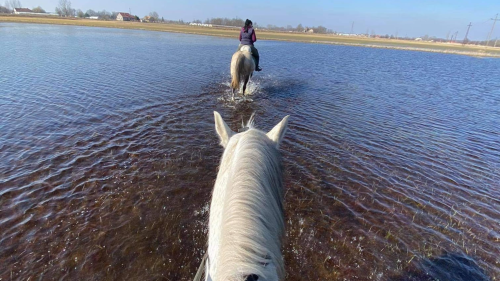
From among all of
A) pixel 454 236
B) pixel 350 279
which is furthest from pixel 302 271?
pixel 454 236

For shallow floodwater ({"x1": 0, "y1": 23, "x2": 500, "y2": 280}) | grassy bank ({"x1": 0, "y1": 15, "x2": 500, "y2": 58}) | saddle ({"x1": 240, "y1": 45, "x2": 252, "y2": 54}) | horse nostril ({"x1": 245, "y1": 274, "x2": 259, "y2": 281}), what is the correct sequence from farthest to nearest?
grassy bank ({"x1": 0, "y1": 15, "x2": 500, "y2": 58})
saddle ({"x1": 240, "y1": 45, "x2": 252, "y2": 54})
shallow floodwater ({"x1": 0, "y1": 23, "x2": 500, "y2": 280})
horse nostril ({"x1": 245, "y1": 274, "x2": 259, "y2": 281})

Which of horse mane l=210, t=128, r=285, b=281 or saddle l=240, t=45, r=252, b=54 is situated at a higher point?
saddle l=240, t=45, r=252, b=54

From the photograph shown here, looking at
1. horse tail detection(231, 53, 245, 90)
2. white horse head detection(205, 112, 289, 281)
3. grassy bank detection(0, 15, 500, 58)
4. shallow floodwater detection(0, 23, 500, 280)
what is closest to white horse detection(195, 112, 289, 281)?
white horse head detection(205, 112, 289, 281)

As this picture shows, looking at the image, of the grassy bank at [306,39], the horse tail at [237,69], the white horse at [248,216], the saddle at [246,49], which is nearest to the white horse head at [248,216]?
the white horse at [248,216]

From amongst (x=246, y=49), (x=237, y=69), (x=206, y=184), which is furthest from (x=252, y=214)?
(x=246, y=49)

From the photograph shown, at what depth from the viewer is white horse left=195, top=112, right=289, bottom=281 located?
1441 millimetres

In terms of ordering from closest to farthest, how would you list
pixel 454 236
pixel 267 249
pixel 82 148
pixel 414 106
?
1. pixel 267 249
2. pixel 454 236
3. pixel 82 148
4. pixel 414 106

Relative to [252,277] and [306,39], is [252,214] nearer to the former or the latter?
[252,277]

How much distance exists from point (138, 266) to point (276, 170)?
A: 3.22 m

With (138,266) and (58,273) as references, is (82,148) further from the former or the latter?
(138,266)

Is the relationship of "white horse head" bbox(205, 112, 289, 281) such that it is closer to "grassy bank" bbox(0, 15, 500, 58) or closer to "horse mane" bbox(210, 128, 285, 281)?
"horse mane" bbox(210, 128, 285, 281)

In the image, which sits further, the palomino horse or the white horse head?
the palomino horse

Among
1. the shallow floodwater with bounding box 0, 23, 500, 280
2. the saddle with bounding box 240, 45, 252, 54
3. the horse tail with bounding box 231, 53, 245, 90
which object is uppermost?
the saddle with bounding box 240, 45, 252, 54

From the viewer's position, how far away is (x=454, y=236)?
4.92m
